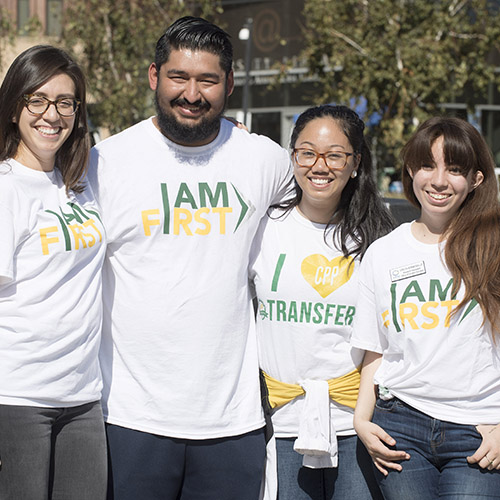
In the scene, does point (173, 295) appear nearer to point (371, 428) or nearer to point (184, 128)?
point (184, 128)

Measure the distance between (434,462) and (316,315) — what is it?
739mm

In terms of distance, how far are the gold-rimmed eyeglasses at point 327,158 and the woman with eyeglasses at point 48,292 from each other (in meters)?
0.90

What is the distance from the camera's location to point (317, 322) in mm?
3061

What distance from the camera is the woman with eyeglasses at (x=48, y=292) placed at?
8.53 ft

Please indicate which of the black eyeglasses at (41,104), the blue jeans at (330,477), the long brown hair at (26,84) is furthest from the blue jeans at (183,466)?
the black eyeglasses at (41,104)

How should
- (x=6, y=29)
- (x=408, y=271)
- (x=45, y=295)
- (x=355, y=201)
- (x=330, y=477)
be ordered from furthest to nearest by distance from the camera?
(x=6, y=29) < (x=355, y=201) < (x=330, y=477) < (x=408, y=271) < (x=45, y=295)

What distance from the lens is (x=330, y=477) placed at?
3123mm

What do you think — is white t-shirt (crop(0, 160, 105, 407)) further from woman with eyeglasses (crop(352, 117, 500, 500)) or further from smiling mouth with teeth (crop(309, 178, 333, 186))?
woman with eyeglasses (crop(352, 117, 500, 500))

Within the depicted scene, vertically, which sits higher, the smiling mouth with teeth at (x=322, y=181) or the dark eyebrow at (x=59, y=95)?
the dark eyebrow at (x=59, y=95)

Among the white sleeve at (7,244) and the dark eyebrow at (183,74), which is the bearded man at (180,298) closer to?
the dark eyebrow at (183,74)

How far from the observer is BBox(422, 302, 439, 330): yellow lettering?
269cm

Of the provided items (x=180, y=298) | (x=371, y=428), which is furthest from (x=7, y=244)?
(x=371, y=428)

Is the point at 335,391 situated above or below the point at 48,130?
below

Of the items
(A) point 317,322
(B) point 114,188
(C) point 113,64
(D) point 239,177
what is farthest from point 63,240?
(C) point 113,64
